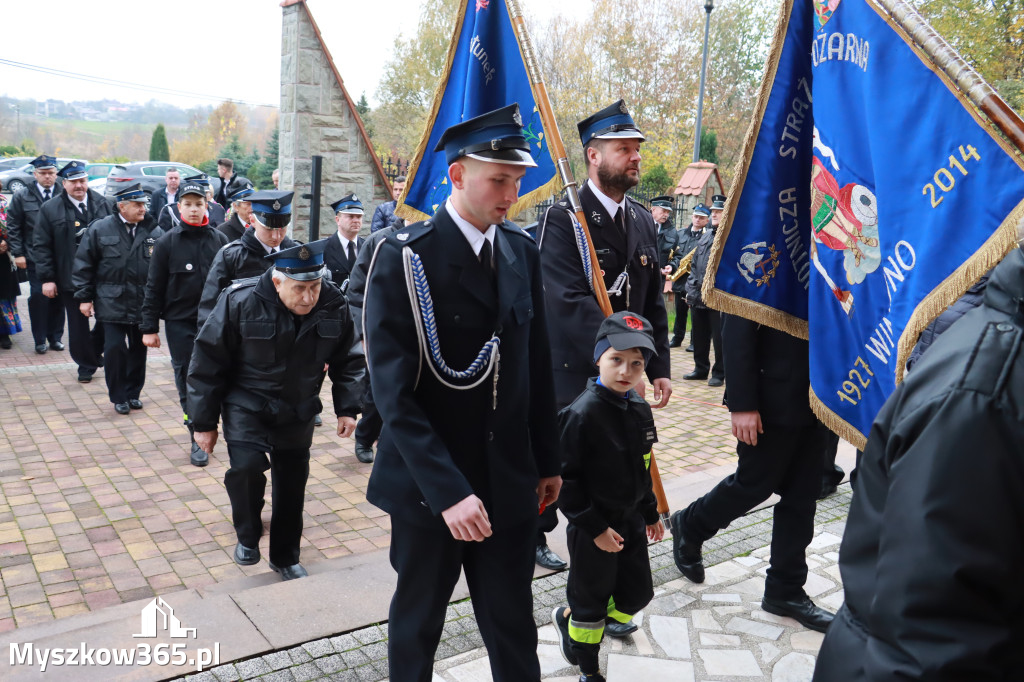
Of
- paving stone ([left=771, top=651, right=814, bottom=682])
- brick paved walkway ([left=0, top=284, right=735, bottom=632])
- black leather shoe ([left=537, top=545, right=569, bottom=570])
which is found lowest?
brick paved walkway ([left=0, top=284, right=735, bottom=632])

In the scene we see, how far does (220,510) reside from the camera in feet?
18.9

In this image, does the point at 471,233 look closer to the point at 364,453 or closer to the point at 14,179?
the point at 364,453

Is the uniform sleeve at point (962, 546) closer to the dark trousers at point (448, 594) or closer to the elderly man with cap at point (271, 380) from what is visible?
the dark trousers at point (448, 594)

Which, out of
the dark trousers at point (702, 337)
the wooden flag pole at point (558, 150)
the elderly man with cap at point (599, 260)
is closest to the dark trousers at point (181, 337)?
the elderly man with cap at point (599, 260)

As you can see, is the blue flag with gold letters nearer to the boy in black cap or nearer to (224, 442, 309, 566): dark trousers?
the boy in black cap

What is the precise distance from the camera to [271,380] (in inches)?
186

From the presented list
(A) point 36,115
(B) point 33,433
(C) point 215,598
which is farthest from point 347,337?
(A) point 36,115

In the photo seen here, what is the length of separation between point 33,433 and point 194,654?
4.43 meters

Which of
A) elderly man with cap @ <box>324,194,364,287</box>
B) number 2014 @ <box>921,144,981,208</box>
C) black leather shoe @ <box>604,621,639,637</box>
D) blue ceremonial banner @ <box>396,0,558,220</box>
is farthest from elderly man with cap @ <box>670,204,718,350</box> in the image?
number 2014 @ <box>921,144,981,208</box>

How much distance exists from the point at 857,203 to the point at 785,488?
1.64 meters

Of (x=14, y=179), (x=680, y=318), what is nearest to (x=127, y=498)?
(x=680, y=318)

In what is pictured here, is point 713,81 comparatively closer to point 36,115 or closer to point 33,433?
point 33,433

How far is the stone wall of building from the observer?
10.7 meters

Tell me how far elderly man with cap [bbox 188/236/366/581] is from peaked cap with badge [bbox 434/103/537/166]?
1922mm
